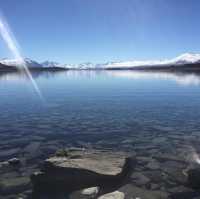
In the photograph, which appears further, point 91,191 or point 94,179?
point 94,179

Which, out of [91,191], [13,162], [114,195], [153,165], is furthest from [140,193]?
[13,162]

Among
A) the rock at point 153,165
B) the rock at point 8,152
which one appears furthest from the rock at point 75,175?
the rock at point 8,152

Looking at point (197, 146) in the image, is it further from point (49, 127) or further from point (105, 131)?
point (49, 127)

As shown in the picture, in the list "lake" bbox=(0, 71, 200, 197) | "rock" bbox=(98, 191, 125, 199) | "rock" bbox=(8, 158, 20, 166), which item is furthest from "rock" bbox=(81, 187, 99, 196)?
"rock" bbox=(8, 158, 20, 166)

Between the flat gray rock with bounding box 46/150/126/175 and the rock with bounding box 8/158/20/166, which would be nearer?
the flat gray rock with bounding box 46/150/126/175

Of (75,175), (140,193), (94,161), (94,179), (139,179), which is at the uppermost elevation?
(94,161)

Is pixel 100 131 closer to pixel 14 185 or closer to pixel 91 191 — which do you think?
pixel 91 191

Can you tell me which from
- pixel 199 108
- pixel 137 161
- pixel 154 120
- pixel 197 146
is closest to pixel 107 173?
pixel 137 161

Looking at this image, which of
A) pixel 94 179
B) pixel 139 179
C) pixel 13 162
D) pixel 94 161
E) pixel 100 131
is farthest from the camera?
pixel 100 131

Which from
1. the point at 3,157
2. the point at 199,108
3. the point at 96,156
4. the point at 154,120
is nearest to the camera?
the point at 96,156

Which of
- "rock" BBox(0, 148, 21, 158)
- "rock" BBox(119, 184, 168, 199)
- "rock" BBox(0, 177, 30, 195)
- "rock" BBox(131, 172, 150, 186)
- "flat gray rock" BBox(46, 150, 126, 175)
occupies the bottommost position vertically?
"rock" BBox(119, 184, 168, 199)

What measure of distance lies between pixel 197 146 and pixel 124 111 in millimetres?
13546

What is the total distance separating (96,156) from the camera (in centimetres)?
1558

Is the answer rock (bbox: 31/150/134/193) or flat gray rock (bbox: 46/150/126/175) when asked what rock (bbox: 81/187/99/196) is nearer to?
rock (bbox: 31/150/134/193)
